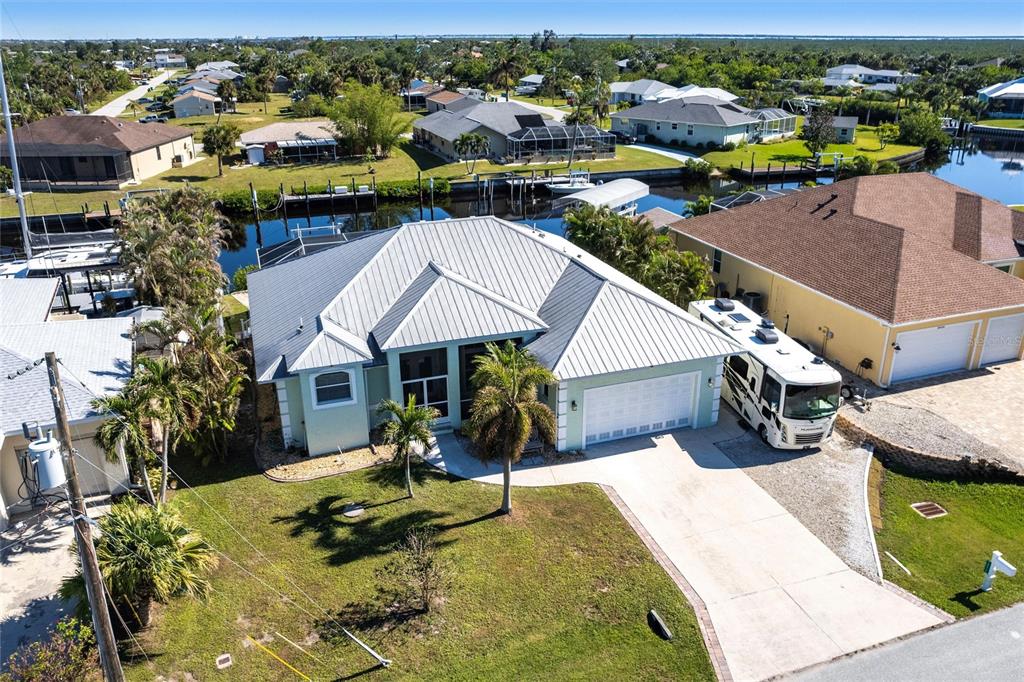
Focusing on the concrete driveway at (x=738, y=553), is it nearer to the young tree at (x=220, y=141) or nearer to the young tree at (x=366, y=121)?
the young tree at (x=220, y=141)

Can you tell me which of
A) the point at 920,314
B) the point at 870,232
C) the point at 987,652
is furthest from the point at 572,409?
the point at 870,232

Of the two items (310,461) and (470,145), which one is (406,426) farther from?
(470,145)

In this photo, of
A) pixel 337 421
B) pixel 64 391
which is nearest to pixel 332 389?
pixel 337 421

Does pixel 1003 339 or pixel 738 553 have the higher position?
pixel 1003 339

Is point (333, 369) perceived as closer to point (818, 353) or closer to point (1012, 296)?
point (818, 353)

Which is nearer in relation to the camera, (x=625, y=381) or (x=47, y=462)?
(x=47, y=462)
